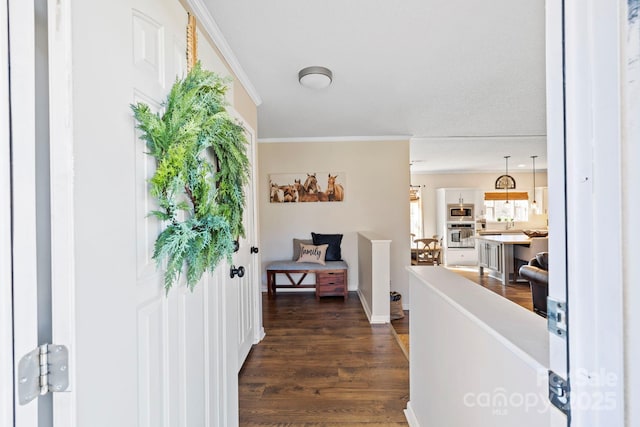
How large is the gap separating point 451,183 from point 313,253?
572 centimetres

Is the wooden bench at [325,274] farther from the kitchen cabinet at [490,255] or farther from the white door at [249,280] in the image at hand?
the kitchen cabinet at [490,255]

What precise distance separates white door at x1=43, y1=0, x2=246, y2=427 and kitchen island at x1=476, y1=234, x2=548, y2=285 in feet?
19.4

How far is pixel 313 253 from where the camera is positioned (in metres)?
4.41

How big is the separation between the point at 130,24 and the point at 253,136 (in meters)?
2.02

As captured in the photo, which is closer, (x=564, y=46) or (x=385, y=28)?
(x=564, y=46)

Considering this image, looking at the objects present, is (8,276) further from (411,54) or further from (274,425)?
(411,54)

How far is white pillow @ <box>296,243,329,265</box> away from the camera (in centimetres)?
438

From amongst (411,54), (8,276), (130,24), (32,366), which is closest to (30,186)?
(8,276)

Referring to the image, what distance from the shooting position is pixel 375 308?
11.2ft

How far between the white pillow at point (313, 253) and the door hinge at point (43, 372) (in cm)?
380

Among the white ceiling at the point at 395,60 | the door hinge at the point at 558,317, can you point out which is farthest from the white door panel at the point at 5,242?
the white ceiling at the point at 395,60

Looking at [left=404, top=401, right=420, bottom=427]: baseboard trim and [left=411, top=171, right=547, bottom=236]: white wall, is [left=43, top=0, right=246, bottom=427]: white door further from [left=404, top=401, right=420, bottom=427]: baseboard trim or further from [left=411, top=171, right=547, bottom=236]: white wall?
[left=411, top=171, right=547, bottom=236]: white wall

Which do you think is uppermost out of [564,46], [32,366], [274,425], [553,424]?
[564,46]

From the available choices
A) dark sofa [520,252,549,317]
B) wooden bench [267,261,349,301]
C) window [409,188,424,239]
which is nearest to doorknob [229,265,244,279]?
wooden bench [267,261,349,301]
